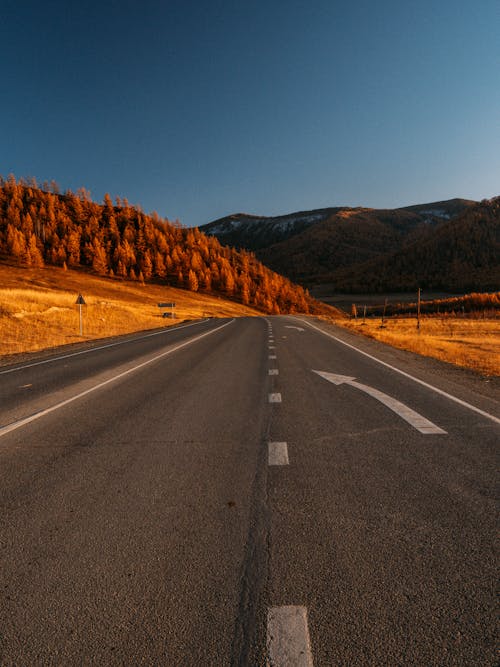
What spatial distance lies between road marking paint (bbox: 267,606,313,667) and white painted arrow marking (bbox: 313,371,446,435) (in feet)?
12.3

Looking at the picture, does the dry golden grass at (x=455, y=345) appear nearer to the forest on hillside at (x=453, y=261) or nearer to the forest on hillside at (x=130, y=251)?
the forest on hillside at (x=130, y=251)

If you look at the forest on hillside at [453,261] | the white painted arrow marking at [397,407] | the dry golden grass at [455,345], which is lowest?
the dry golden grass at [455,345]

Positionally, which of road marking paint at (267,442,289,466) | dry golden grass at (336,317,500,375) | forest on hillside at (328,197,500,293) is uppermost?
forest on hillside at (328,197,500,293)

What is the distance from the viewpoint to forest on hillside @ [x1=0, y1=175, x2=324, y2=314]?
117m

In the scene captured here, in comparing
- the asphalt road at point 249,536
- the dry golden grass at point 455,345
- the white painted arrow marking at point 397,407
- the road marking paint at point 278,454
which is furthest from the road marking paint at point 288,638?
the dry golden grass at point 455,345

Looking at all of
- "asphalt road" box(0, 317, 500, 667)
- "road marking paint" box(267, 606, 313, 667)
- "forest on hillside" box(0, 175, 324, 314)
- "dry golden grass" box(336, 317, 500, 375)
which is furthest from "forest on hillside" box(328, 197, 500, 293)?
"road marking paint" box(267, 606, 313, 667)

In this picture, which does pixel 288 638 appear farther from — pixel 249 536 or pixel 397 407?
pixel 397 407

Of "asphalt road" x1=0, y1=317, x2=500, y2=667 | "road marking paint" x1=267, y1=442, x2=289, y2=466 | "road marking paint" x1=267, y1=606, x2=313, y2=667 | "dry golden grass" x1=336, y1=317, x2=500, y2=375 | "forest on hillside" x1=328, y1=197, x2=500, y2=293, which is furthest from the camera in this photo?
"forest on hillside" x1=328, y1=197, x2=500, y2=293

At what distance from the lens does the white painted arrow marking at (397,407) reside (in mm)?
5355

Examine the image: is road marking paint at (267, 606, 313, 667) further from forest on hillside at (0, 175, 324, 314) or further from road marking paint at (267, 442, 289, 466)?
forest on hillside at (0, 175, 324, 314)

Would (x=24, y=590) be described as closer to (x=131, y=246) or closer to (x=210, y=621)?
(x=210, y=621)

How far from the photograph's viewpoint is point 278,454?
14.5 feet

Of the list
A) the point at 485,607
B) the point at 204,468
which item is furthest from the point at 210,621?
the point at 204,468

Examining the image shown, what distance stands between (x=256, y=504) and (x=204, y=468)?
3.18 ft
